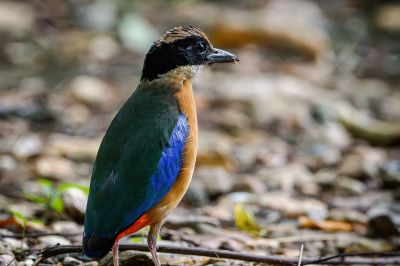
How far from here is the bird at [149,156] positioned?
15.3 feet

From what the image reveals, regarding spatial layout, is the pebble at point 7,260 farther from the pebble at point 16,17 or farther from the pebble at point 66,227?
the pebble at point 16,17

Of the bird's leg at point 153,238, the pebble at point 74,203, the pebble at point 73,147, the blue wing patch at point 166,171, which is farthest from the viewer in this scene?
the pebble at point 73,147

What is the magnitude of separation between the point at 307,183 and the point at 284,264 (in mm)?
2852

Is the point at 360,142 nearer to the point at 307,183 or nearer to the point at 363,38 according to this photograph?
the point at 307,183

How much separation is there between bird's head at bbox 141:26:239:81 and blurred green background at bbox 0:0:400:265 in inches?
43.3

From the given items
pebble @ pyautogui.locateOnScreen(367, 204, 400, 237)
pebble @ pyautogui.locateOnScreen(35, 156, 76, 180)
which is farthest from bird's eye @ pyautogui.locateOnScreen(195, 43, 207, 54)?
pebble @ pyautogui.locateOnScreen(35, 156, 76, 180)

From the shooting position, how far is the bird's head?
5.61 metres

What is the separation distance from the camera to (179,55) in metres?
5.70

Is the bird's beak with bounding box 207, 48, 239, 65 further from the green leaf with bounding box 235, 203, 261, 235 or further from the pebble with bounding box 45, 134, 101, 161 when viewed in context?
the pebble with bounding box 45, 134, 101, 161

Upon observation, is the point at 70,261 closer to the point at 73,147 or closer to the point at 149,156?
the point at 149,156

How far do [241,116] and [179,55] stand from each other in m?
4.08

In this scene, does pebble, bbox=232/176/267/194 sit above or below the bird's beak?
below

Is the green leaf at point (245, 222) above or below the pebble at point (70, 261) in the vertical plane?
above

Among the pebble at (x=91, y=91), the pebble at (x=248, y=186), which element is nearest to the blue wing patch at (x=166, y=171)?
the pebble at (x=248, y=186)
